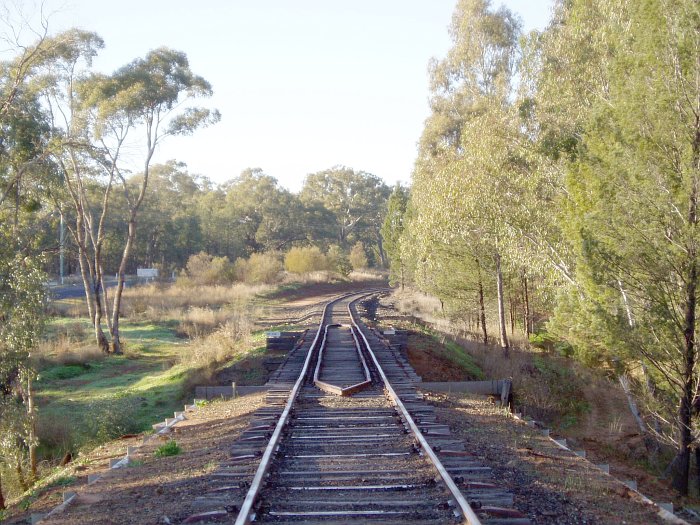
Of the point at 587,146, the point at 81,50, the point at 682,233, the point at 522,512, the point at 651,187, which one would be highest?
the point at 81,50

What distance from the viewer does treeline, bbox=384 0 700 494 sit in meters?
10.5

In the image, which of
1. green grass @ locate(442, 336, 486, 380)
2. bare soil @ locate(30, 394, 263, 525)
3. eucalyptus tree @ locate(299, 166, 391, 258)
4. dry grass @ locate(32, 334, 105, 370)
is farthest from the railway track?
eucalyptus tree @ locate(299, 166, 391, 258)

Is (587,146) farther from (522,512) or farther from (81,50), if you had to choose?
(81,50)

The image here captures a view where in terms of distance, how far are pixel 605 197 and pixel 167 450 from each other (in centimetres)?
852

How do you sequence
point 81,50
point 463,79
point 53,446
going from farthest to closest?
point 463,79
point 81,50
point 53,446

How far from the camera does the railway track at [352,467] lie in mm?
5762

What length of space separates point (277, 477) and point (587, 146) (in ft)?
32.1

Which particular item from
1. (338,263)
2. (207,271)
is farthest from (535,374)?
(338,263)

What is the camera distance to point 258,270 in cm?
6247

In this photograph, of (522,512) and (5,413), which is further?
(5,413)

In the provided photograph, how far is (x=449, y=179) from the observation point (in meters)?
21.6

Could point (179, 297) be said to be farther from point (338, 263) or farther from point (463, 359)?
point (338, 263)

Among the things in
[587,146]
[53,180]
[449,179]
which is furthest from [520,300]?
[53,180]

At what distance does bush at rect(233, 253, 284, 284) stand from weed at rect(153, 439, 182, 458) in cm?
5175
